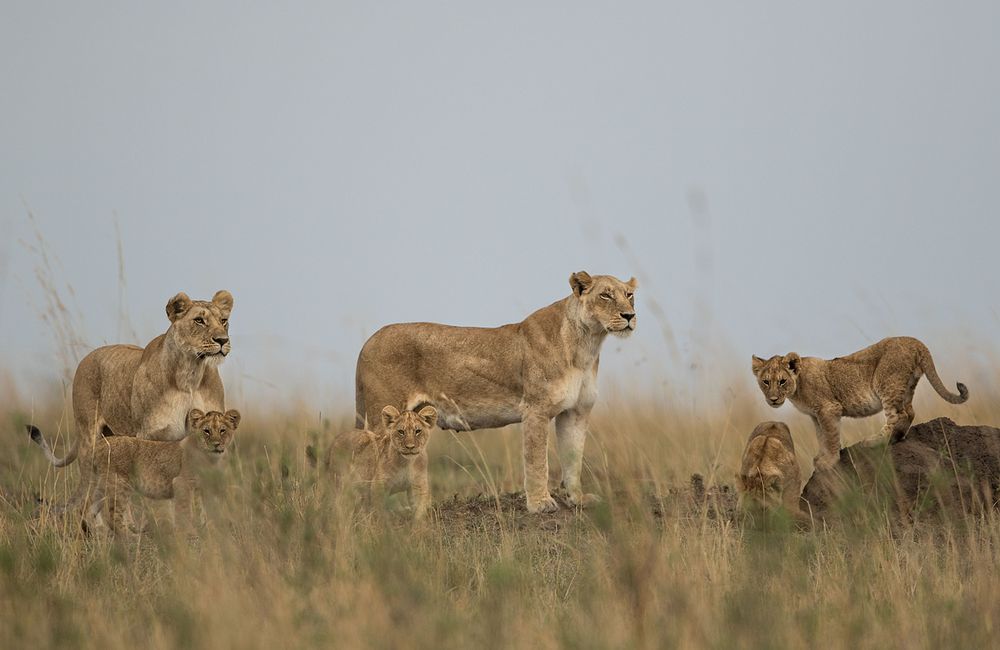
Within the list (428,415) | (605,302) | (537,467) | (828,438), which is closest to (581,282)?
(605,302)

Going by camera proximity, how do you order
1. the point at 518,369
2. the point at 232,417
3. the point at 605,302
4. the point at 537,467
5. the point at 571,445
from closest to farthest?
the point at 232,417 → the point at 537,467 → the point at 605,302 → the point at 518,369 → the point at 571,445

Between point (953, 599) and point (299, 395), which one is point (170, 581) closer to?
point (953, 599)

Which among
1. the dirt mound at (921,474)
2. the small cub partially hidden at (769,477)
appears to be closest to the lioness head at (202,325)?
the small cub partially hidden at (769,477)

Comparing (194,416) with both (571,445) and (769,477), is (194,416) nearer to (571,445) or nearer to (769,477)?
(571,445)

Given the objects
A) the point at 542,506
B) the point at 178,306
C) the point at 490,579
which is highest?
the point at 178,306

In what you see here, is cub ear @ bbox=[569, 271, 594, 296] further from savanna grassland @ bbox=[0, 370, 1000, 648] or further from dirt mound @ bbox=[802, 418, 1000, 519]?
dirt mound @ bbox=[802, 418, 1000, 519]

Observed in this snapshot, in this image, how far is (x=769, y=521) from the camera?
10.2 meters

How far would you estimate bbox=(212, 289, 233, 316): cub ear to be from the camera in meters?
11.4

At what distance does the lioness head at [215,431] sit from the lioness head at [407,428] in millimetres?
1251

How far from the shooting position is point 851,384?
1151cm

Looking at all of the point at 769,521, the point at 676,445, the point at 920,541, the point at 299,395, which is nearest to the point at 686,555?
the point at 769,521

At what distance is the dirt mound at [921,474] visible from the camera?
35.8 feet

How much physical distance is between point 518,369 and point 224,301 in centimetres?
272

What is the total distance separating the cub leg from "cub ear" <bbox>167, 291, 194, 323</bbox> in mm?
5348
